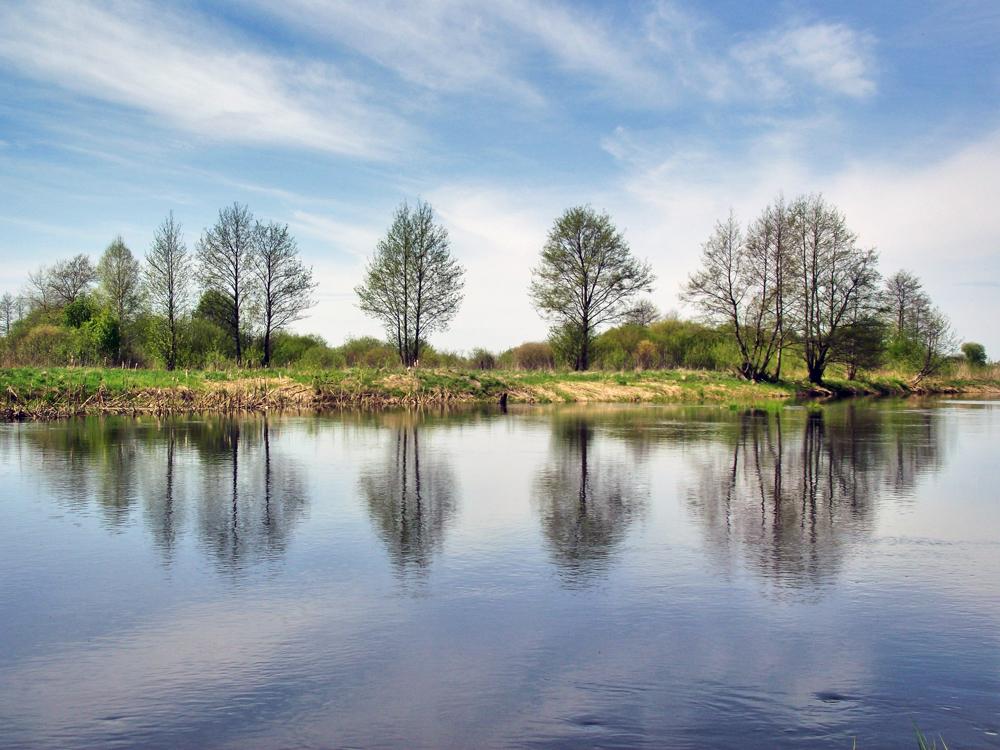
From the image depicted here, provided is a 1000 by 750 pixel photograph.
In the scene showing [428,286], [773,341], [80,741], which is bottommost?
[80,741]

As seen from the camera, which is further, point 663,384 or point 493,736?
point 663,384

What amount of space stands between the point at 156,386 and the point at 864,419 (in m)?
23.7

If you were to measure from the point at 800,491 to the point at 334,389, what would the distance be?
22.4 m

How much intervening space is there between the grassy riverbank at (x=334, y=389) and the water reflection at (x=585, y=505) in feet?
52.8

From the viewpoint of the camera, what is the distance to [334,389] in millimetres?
30391

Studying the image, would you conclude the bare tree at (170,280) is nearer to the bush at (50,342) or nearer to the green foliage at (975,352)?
the bush at (50,342)

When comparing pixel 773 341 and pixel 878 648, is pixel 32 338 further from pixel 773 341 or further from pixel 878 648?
pixel 878 648

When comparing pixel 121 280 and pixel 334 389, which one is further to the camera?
pixel 121 280

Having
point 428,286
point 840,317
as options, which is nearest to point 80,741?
point 428,286

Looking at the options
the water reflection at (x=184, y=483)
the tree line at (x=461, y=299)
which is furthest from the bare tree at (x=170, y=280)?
the water reflection at (x=184, y=483)

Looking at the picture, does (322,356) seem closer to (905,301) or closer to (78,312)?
(78,312)

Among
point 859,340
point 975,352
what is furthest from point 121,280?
point 975,352

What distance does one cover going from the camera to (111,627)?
5312mm

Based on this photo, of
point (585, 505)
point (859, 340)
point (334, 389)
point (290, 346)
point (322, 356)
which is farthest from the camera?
point (290, 346)
